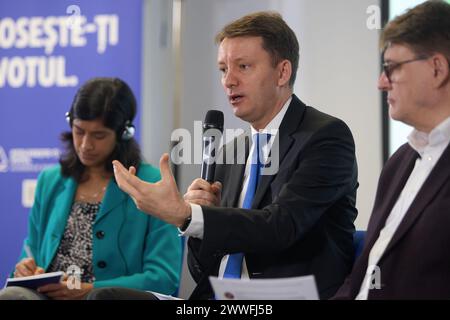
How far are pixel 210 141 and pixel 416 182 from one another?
2.20ft

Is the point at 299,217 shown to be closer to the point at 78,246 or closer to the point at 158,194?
the point at 158,194

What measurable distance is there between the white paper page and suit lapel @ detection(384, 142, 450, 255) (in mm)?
344

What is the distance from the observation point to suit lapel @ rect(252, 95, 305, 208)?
2158 millimetres

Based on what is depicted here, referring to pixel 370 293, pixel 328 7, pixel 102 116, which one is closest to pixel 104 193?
pixel 102 116

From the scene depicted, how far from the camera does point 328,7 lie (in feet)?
13.3

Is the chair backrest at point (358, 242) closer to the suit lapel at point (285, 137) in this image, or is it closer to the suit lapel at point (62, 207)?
Answer: the suit lapel at point (285, 137)

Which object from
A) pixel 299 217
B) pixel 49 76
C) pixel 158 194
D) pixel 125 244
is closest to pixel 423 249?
pixel 299 217

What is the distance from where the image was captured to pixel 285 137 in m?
2.21

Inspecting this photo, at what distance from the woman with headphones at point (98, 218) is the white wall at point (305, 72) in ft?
3.86

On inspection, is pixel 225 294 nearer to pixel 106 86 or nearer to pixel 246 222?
pixel 246 222

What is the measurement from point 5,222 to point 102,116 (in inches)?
56.7

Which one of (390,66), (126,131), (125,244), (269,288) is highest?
(390,66)

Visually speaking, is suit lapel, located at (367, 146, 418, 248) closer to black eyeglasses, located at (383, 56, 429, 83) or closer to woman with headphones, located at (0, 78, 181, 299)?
black eyeglasses, located at (383, 56, 429, 83)
